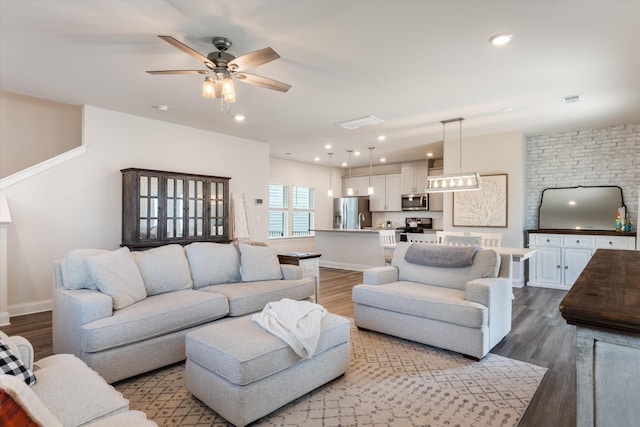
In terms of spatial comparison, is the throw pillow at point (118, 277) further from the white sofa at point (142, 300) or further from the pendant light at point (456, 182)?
the pendant light at point (456, 182)

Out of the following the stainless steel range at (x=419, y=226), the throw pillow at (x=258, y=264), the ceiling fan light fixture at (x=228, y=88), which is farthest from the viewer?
the stainless steel range at (x=419, y=226)

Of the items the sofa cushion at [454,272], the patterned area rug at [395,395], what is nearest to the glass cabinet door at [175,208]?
the patterned area rug at [395,395]

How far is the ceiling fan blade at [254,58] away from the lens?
8.21 ft

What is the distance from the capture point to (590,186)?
592 cm

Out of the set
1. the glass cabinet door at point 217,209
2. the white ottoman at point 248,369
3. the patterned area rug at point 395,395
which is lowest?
the patterned area rug at point 395,395

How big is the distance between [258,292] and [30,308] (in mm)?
3208

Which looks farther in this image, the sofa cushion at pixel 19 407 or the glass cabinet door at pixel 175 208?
the glass cabinet door at pixel 175 208

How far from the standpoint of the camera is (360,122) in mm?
5234

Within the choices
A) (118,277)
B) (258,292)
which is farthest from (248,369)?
(118,277)

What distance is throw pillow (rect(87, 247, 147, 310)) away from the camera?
274 centimetres

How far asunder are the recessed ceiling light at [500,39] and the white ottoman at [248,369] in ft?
8.62

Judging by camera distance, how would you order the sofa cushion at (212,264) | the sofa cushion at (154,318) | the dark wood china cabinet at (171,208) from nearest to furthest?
the sofa cushion at (154,318) < the sofa cushion at (212,264) < the dark wood china cabinet at (171,208)

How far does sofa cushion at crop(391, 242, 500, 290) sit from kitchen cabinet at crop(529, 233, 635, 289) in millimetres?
3062

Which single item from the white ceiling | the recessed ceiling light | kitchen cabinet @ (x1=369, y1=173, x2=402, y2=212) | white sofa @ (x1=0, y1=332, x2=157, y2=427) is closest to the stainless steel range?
kitchen cabinet @ (x1=369, y1=173, x2=402, y2=212)
